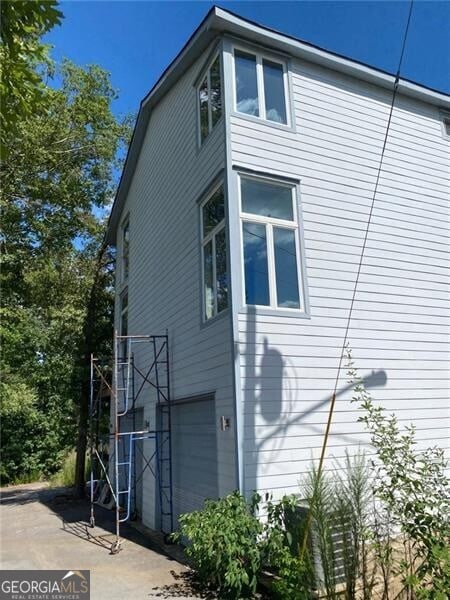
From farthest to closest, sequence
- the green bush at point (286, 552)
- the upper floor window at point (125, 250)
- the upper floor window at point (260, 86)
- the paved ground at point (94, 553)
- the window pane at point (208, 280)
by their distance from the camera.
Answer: the upper floor window at point (125, 250) < the upper floor window at point (260, 86) < the window pane at point (208, 280) < the paved ground at point (94, 553) < the green bush at point (286, 552)

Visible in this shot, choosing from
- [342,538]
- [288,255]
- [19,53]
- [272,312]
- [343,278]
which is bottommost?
[342,538]

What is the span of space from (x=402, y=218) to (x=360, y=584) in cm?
561

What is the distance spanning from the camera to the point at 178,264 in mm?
7973

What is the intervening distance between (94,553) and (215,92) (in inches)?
299

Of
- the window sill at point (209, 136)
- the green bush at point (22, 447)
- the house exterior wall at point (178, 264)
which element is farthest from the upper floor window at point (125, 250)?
the green bush at point (22, 447)

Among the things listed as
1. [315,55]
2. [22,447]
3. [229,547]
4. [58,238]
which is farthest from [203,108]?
[22,447]

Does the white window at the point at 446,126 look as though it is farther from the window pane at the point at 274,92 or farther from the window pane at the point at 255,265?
the window pane at the point at 255,265

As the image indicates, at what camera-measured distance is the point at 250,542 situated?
4.66 meters

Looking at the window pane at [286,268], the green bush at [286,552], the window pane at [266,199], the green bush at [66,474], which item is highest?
the window pane at [266,199]

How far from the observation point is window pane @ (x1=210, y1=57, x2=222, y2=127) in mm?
6910

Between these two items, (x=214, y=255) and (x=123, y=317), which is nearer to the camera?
(x=214, y=255)

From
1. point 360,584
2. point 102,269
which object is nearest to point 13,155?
point 102,269

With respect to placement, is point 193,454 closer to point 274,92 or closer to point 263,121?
point 263,121

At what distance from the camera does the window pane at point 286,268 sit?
19.8 feet
